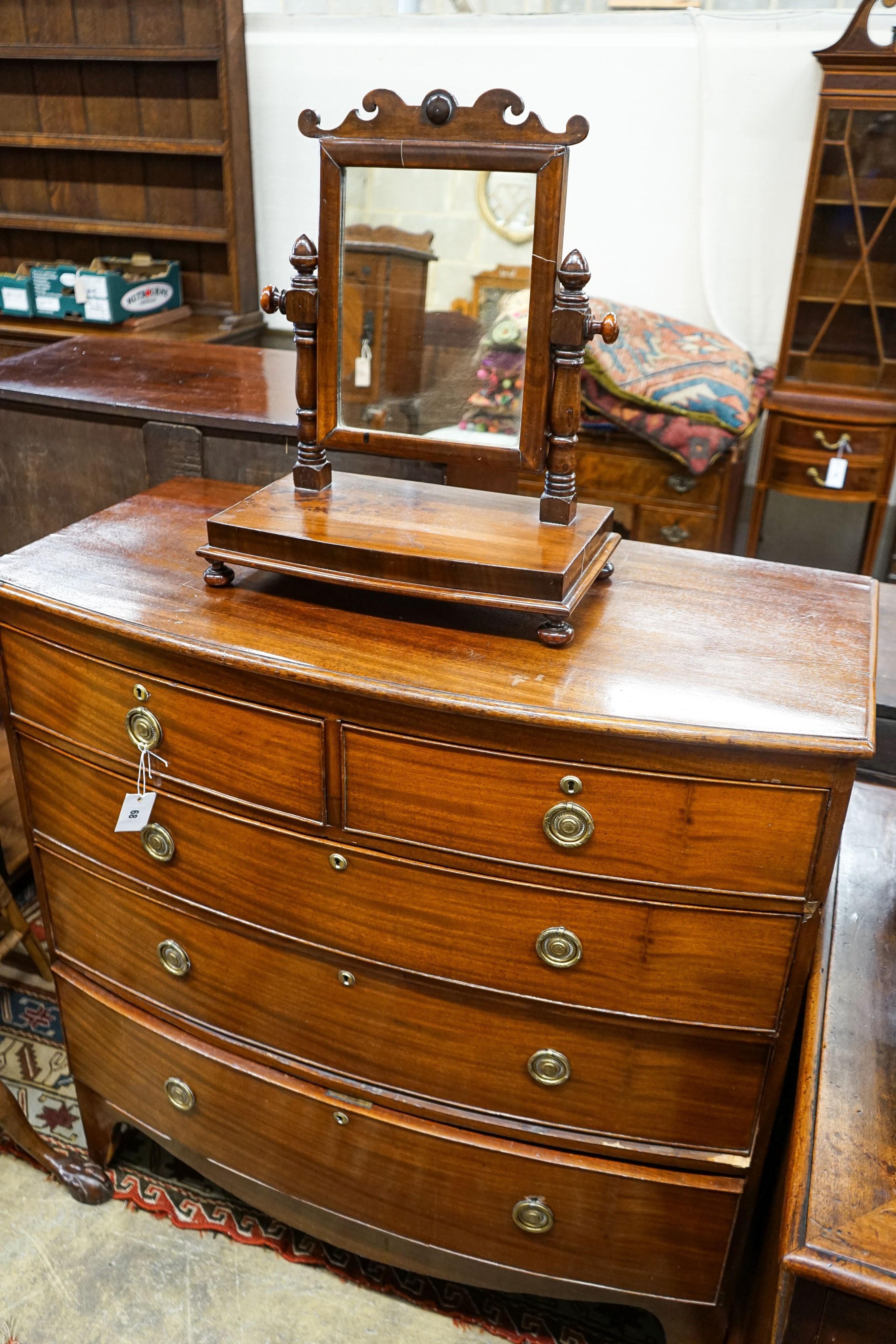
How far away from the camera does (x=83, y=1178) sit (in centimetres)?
195

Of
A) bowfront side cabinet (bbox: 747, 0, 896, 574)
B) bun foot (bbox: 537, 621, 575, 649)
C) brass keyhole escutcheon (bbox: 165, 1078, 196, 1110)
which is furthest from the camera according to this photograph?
bowfront side cabinet (bbox: 747, 0, 896, 574)

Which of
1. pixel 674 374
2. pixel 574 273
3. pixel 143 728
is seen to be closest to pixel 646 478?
pixel 674 374

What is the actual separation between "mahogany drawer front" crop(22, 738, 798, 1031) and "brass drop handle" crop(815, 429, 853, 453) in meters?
2.70

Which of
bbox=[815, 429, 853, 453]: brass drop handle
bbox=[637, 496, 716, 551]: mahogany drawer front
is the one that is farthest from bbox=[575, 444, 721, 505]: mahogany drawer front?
bbox=[815, 429, 853, 453]: brass drop handle

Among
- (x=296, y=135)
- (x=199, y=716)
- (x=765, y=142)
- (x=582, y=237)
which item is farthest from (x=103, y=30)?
(x=199, y=716)

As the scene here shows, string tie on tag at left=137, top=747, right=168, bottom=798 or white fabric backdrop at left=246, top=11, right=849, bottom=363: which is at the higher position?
white fabric backdrop at left=246, top=11, right=849, bottom=363

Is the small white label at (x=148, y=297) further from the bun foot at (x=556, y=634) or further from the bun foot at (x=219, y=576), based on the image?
the bun foot at (x=556, y=634)

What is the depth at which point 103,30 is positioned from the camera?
4.05 metres

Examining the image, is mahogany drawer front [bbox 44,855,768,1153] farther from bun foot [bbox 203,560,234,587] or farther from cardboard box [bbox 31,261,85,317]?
cardboard box [bbox 31,261,85,317]

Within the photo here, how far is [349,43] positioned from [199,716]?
11.6 ft

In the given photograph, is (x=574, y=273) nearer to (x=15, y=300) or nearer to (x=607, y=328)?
(x=607, y=328)

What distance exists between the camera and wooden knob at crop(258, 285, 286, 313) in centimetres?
142

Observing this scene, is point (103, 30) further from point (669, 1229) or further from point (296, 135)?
point (669, 1229)

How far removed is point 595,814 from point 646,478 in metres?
2.48
